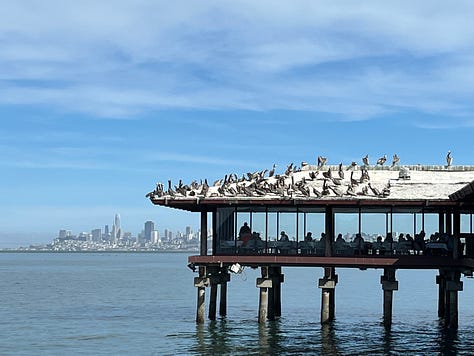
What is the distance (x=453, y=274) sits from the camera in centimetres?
4538

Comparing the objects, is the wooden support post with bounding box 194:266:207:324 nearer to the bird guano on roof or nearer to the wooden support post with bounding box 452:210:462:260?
the bird guano on roof

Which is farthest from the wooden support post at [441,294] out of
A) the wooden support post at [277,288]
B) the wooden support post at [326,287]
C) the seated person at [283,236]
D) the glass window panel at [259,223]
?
the glass window panel at [259,223]

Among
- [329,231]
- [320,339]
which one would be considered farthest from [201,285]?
[329,231]

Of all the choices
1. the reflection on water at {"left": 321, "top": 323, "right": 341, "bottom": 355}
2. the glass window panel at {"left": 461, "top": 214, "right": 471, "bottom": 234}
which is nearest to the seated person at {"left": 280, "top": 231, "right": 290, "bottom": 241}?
the reflection on water at {"left": 321, "top": 323, "right": 341, "bottom": 355}

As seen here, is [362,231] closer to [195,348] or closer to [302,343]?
[302,343]

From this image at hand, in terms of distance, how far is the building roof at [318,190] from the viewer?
143 feet

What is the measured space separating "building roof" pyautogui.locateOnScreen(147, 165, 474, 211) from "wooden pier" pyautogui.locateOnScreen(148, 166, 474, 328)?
0.15ft

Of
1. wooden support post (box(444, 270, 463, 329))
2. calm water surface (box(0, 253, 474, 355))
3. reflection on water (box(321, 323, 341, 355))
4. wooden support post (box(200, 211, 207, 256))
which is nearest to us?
reflection on water (box(321, 323, 341, 355))

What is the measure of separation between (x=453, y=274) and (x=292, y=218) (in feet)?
25.9

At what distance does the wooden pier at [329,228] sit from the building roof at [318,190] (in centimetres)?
5

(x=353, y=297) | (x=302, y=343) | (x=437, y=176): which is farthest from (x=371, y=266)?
(x=353, y=297)

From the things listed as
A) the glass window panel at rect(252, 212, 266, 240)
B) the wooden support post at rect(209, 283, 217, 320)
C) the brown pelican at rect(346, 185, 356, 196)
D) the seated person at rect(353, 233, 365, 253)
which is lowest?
the wooden support post at rect(209, 283, 217, 320)

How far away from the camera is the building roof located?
43.6 meters

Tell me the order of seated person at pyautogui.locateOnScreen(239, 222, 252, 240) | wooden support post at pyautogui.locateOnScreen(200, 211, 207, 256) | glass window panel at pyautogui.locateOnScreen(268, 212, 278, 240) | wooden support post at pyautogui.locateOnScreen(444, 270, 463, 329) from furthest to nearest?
wooden support post at pyautogui.locateOnScreen(200, 211, 207, 256)
seated person at pyautogui.locateOnScreen(239, 222, 252, 240)
glass window panel at pyautogui.locateOnScreen(268, 212, 278, 240)
wooden support post at pyautogui.locateOnScreen(444, 270, 463, 329)
